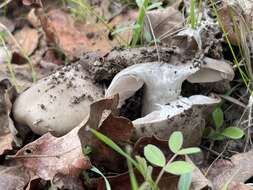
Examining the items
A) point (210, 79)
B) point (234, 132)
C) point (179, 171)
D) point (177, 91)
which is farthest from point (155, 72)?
point (179, 171)

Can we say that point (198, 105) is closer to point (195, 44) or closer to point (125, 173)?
point (195, 44)

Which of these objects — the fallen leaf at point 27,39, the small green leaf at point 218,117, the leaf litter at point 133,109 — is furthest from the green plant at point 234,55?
the fallen leaf at point 27,39

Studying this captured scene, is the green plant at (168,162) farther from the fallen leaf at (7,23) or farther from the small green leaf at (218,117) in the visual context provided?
the fallen leaf at (7,23)

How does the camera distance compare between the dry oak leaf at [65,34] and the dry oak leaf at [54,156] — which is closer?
the dry oak leaf at [54,156]

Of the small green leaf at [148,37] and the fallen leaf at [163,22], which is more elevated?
the fallen leaf at [163,22]

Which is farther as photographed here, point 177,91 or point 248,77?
point 248,77

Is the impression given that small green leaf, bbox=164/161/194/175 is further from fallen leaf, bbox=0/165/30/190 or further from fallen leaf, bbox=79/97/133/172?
fallen leaf, bbox=0/165/30/190

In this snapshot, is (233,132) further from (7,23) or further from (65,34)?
(7,23)
